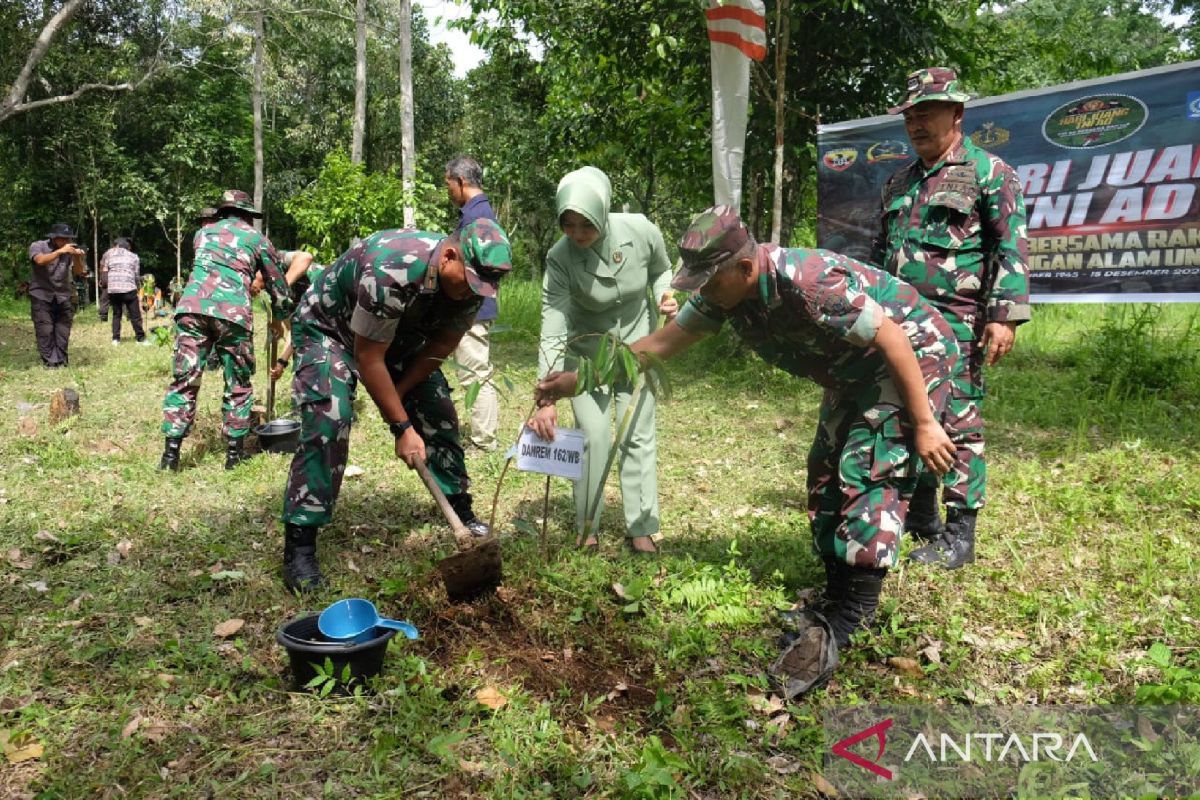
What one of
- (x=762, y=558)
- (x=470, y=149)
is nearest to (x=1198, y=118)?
(x=762, y=558)

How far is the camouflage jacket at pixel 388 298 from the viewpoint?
294cm

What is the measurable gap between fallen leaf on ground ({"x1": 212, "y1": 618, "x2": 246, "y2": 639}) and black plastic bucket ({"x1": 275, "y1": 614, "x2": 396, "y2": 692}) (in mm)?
514

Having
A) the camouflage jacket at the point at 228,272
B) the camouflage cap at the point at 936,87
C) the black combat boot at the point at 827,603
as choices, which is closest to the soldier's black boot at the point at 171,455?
the camouflage jacket at the point at 228,272

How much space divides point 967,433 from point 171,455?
4.79m

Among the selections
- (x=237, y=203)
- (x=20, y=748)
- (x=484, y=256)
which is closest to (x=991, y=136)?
(x=484, y=256)

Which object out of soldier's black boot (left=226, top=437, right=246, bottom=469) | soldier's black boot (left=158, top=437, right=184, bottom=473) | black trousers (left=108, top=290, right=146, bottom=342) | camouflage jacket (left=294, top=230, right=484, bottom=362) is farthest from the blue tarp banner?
black trousers (left=108, top=290, right=146, bottom=342)

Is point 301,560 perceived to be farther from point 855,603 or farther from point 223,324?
point 223,324

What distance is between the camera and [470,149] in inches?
912

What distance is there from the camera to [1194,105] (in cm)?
512

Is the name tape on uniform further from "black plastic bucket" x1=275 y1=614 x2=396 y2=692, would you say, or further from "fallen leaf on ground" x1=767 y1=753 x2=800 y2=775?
"fallen leaf on ground" x1=767 y1=753 x2=800 y2=775

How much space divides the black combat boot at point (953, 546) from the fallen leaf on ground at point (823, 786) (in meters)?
1.45

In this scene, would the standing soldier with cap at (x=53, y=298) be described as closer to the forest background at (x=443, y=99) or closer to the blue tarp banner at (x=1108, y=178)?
the forest background at (x=443, y=99)

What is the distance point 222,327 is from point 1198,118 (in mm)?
6516

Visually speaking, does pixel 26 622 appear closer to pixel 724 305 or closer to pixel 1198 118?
pixel 724 305
